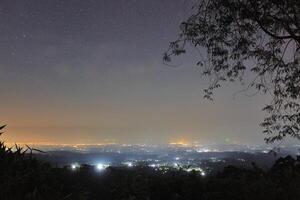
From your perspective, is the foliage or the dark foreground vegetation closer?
the foliage

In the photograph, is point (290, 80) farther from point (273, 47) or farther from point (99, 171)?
point (99, 171)

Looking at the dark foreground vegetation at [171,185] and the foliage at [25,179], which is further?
the dark foreground vegetation at [171,185]

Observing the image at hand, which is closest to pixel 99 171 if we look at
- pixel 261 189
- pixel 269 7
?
pixel 261 189

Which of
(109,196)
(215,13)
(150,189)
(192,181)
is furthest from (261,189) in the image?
(215,13)

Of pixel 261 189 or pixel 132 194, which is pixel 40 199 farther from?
pixel 261 189

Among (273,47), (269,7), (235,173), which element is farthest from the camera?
(235,173)

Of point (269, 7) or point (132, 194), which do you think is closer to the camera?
point (132, 194)

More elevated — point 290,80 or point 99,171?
point 290,80

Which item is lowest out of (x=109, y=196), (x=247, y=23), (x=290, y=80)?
(x=109, y=196)

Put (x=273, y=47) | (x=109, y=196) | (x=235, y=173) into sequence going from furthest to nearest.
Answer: (x=235, y=173), (x=273, y=47), (x=109, y=196)

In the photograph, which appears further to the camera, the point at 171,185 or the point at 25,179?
the point at 171,185
